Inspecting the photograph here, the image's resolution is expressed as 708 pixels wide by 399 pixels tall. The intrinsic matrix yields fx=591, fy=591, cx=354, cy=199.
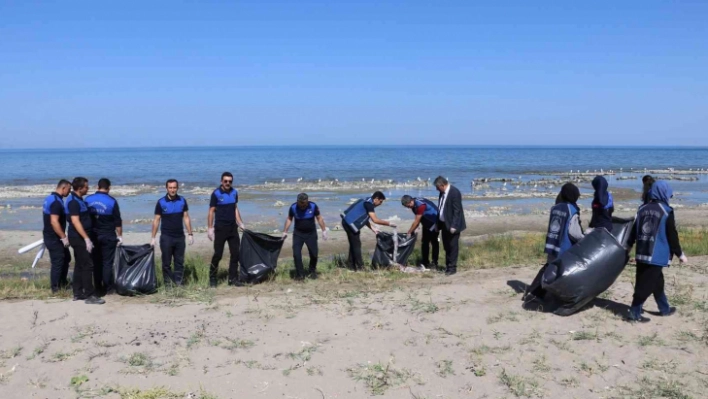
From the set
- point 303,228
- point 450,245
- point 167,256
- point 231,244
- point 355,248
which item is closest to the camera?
point 167,256

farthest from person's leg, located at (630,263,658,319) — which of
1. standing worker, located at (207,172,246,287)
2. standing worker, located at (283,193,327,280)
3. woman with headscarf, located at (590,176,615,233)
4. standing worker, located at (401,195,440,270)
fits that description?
standing worker, located at (207,172,246,287)

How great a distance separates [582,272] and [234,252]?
4.64m

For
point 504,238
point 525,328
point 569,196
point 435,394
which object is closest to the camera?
point 435,394

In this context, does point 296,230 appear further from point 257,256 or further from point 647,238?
point 647,238

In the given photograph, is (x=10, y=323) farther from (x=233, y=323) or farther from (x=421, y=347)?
(x=421, y=347)

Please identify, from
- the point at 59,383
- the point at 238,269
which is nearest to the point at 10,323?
the point at 59,383

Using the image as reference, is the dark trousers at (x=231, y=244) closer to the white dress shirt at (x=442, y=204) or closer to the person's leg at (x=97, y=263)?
the person's leg at (x=97, y=263)

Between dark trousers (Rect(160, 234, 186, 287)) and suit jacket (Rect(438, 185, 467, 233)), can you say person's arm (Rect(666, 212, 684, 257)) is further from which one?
dark trousers (Rect(160, 234, 186, 287))

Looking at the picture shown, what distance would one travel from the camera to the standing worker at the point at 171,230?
7938 mm

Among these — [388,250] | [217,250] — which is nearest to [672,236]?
[388,250]

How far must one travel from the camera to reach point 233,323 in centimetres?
645

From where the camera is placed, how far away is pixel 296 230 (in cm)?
873

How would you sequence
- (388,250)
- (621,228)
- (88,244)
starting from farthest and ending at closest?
1. (388,250)
2. (621,228)
3. (88,244)

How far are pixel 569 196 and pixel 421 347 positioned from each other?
2457mm
